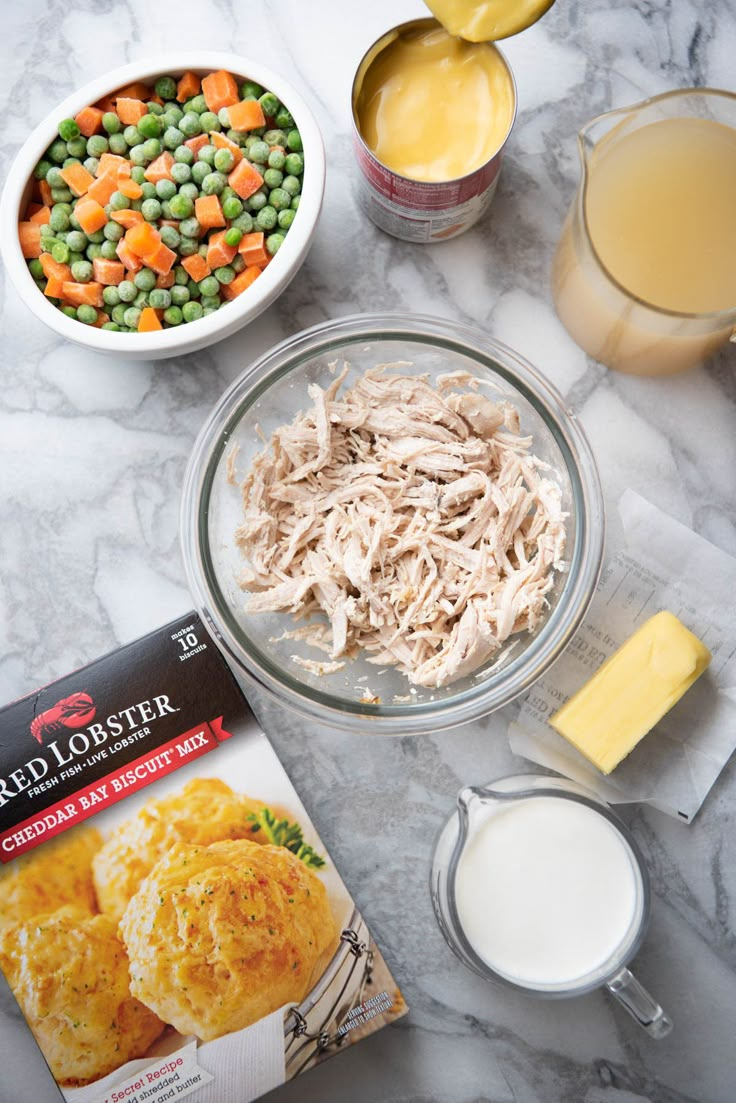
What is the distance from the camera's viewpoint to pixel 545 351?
1.51 metres

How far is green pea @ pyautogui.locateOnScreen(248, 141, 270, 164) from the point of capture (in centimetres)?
136

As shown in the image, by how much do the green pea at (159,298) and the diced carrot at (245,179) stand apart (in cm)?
20

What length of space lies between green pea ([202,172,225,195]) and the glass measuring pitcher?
57 centimetres

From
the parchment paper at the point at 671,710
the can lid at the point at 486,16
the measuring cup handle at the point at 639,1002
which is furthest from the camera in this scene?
the parchment paper at the point at 671,710

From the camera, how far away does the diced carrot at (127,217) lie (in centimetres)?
135

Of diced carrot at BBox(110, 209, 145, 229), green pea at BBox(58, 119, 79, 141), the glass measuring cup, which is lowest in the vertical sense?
the glass measuring cup

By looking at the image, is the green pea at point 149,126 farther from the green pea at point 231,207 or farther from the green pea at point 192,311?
the green pea at point 192,311

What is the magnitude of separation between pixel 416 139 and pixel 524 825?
1.12m

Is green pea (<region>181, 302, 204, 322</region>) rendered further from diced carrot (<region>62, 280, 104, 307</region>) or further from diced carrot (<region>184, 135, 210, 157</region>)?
diced carrot (<region>184, 135, 210, 157</region>)

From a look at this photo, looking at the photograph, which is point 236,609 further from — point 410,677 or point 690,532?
point 690,532

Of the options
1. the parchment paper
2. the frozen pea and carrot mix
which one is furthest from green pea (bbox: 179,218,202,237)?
the parchment paper

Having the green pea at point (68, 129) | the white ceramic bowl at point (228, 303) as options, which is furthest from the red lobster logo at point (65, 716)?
the green pea at point (68, 129)

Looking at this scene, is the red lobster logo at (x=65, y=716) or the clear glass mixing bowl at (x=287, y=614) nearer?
the clear glass mixing bowl at (x=287, y=614)

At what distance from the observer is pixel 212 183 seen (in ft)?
4.42
